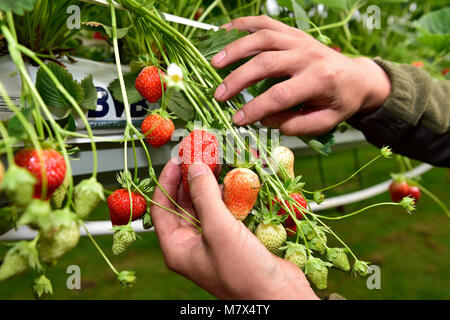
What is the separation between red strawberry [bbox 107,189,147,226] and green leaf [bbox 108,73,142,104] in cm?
15

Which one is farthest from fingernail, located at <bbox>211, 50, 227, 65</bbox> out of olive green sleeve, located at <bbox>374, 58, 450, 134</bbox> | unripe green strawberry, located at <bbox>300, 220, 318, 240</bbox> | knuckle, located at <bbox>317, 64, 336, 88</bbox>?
olive green sleeve, located at <bbox>374, 58, 450, 134</bbox>

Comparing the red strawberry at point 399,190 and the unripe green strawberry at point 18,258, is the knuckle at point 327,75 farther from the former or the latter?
the red strawberry at point 399,190

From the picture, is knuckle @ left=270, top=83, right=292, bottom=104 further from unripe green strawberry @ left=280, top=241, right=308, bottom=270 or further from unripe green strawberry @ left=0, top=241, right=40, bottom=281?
unripe green strawberry @ left=0, top=241, right=40, bottom=281

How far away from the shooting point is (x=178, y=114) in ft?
1.66

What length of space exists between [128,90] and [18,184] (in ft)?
1.10

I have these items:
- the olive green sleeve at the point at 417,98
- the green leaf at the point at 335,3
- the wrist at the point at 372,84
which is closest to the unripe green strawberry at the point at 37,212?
the wrist at the point at 372,84

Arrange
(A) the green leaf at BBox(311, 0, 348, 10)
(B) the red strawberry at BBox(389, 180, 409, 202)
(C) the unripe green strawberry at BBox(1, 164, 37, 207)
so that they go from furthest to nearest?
1. (B) the red strawberry at BBox(389, 180, 409, 202)
2. (A) the green leaf at BBox(311, 0, 348, 10)
3. (C) the unripe green strawberry at BBox(1, 164, 37, 207)

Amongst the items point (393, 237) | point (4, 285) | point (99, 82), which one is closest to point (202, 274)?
point (99, 82)

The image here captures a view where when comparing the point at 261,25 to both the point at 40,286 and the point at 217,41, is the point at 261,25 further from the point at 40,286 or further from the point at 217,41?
the point at 40,286

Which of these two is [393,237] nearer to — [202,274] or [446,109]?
[446,109]

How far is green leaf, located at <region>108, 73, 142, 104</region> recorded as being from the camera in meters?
0.54

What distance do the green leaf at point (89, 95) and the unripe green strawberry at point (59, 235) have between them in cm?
26

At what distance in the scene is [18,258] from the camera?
29cm

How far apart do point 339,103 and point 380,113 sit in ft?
0.63
